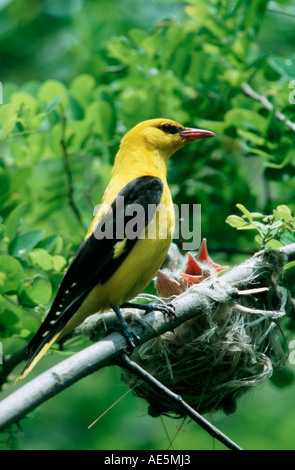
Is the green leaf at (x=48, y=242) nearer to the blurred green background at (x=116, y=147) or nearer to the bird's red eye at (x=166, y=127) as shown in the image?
the blurred green background at (x=116, y=147)

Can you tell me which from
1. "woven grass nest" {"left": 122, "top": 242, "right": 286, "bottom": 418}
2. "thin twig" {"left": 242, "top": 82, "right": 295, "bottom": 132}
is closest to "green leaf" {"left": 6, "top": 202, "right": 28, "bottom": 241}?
"woven grass nest" {"left": 122, "top": 242, "right": 286, "bottom": 418}

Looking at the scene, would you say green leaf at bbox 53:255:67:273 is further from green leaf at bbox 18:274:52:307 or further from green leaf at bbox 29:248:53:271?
green leaf at bbox 18:274:52:307

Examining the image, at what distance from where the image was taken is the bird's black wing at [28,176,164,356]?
319 cm

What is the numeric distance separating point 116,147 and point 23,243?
1.48m

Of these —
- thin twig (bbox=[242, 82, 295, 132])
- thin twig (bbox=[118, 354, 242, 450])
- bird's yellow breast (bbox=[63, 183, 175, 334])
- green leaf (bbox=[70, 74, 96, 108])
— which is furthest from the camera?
green leaf (bbox=[70, 74, 96, 108])

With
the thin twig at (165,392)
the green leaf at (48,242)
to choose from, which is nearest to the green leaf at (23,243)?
the green leaf at (48,242)

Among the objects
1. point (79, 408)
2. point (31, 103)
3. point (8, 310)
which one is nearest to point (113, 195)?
point (8, 310)

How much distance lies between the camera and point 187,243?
491 centimetres

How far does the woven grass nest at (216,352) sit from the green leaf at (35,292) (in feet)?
2.25

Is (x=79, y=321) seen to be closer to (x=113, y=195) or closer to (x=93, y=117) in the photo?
(x=113, y=195)

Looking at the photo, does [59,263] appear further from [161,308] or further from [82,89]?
[82,89]

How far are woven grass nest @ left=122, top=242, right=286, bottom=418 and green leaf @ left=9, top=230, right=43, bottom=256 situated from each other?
0.93 metres

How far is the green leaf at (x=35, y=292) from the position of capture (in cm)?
354

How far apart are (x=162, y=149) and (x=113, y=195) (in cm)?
78
